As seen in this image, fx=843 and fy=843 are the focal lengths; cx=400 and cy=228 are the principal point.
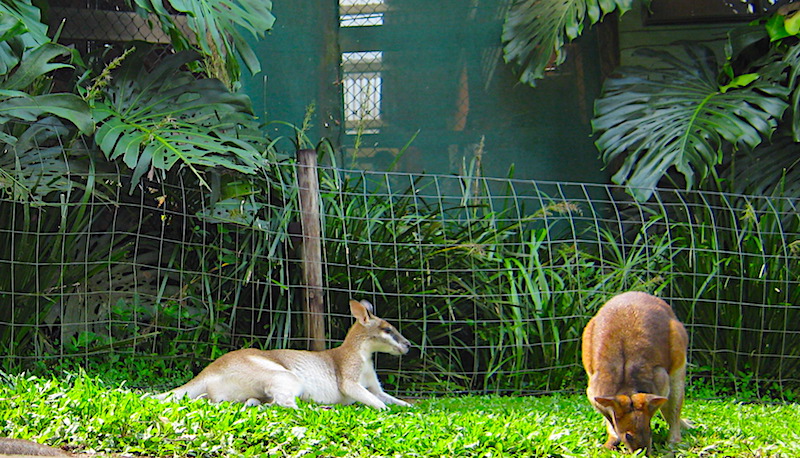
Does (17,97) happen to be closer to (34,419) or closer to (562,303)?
(34,419)

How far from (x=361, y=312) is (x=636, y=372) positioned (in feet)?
7.90

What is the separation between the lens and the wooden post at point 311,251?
6.47m

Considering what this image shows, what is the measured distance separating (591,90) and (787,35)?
6.88ft

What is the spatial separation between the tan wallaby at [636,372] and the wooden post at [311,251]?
256 centimetres

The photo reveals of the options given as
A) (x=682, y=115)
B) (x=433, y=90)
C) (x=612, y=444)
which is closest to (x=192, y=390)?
(x=612, y=444)

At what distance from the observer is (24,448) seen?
355 cm

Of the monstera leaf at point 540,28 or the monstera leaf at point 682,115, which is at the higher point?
the monstera leaf at point 540,28

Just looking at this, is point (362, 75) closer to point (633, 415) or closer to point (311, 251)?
point (311, 251)

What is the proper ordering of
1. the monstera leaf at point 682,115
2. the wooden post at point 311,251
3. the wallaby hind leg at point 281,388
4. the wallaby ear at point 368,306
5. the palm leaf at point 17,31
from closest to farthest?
1. the palm leaf at point 17,31
2. the wallaby hind leg at point 281,388
3. the wallaby ear at point 368,306
4. the wooden post at point 311,251
5. the monstera leaf at point 682,115

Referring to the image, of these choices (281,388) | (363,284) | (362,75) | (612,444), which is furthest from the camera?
(362,75)

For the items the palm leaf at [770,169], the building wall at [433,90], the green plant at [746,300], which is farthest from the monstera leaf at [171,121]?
the palm leaf at [770,169]

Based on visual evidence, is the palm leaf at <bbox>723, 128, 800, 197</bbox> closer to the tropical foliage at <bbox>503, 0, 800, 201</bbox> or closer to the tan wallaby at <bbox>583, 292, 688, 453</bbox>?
the tropical foliage at <bbox>503, 0, 800, 201</bbox>

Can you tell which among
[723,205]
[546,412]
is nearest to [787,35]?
[723,205]

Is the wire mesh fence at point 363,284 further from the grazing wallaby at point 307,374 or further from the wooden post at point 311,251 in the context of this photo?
the grazing wallaby at point 307,374
